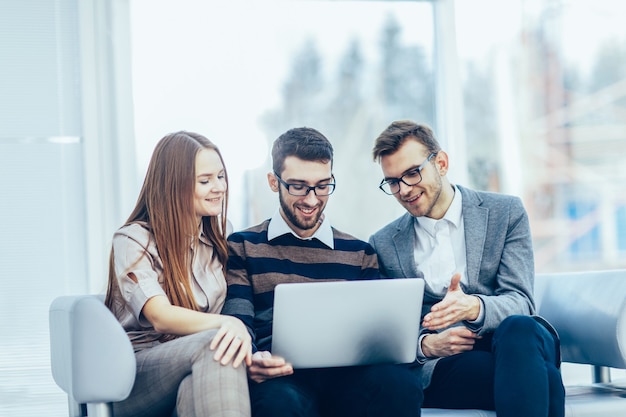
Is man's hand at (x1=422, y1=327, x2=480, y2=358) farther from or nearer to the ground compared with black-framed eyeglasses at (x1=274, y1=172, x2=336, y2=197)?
nearer to the ground

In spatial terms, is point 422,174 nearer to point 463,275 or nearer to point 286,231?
point 463,275

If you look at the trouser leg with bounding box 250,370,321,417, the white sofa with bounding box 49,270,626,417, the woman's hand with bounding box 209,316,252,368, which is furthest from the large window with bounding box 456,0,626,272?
the woman's hand with bounding box 209,316,252,368

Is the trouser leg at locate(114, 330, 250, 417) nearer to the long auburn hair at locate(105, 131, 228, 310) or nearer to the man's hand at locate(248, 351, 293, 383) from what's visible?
the man's hand at locate(248, 351, 293, 383)

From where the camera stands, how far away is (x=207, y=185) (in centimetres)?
206

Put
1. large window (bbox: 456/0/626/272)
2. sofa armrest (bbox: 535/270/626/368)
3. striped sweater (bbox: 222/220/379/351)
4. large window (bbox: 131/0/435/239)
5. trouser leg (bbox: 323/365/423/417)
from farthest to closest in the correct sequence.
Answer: large window (bbox: 456/0/626/272) → large window (bbox: 131/0/435/239) → striped sweater (bbox: 222/220/379/351) → sofa armrest (bbox: 535/270/626/368) → trouser leg (bbox: 323/365/423/417)

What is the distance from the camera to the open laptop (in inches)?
66.1

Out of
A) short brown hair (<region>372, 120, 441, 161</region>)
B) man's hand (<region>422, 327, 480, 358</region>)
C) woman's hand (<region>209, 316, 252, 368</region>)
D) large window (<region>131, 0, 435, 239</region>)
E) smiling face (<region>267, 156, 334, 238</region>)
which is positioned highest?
large window (<region>131, 0, 435, 239</region>)

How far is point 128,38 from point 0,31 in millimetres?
444

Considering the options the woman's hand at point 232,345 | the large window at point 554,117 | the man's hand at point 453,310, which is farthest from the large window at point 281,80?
the woman's hand at point 232,345

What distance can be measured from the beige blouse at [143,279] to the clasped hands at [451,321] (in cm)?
60

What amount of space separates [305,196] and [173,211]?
391 millimetres

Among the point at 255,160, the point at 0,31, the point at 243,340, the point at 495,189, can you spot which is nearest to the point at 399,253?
the point at 243,340

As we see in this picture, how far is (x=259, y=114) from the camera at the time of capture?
2850 mm

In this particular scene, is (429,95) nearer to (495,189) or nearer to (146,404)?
(495,189)
